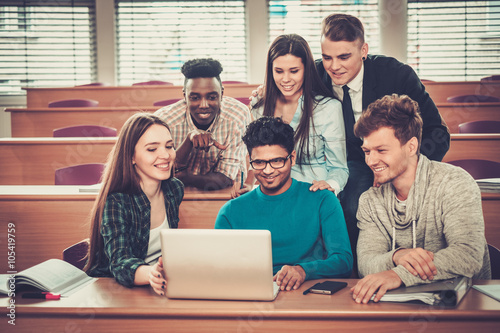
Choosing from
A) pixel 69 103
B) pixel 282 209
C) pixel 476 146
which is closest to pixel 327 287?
pixel 282 209

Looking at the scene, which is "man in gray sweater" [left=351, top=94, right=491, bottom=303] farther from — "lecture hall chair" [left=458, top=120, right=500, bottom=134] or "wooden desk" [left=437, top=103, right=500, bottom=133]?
"wooden desk" [left=437, top=103, right=500, bottom=133]

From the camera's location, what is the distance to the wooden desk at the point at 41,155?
3438 mm

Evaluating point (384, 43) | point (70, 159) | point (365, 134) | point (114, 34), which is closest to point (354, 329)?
point (365, 134)

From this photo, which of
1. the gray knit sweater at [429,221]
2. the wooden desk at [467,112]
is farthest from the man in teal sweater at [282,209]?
the wooden desk at [467,112]

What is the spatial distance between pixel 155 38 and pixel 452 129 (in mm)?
4430

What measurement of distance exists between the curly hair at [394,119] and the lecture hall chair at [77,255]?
1072 mm

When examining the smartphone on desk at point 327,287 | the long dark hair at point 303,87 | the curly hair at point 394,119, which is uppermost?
the long dark hair at point 303,87

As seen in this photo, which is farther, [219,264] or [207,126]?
[207,126]

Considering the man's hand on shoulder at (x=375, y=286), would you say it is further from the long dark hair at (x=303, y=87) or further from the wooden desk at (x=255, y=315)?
the long dark hair at (x=303, y=87)

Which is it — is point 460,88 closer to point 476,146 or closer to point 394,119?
point 476,146

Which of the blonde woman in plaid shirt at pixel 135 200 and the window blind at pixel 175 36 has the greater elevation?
the window blind at pixel 175 36

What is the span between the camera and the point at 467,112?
4.50m

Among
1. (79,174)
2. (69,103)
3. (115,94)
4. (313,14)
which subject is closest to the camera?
(79,174)

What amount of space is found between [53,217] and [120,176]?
0.89 m
